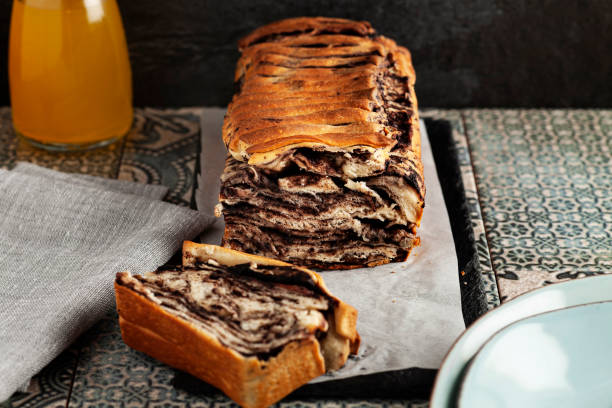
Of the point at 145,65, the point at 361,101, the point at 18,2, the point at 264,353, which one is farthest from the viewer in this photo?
the point at 145,65

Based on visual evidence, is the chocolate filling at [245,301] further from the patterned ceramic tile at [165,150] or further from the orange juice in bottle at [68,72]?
the orange juice in bottle at [68,72]

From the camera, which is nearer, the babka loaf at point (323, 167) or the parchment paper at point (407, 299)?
the parchment paper at point (407, 299)

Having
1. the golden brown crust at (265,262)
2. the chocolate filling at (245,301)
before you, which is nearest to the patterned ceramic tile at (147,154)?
the golden brown crust at (265,262)

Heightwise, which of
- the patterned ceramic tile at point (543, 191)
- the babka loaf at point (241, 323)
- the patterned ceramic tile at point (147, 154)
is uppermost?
the babka loaf at point (241, 323)

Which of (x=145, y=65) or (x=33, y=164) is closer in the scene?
(x=33, y=164)

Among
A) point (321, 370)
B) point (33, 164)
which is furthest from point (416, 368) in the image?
point (33, 164)

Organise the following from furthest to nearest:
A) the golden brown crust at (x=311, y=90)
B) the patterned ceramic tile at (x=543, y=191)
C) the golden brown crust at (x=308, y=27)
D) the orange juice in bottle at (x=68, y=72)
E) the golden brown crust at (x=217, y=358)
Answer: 1. the golden brown crust at (x=308, y=27)
2. the orange juice in bottle at (x=68, y=72)
3. the patterned ceramic tile at (x=543, y=191)
4. the golden brown crust at (x=311, y=90)
5. the golden brown crust at (x=217, y=358)

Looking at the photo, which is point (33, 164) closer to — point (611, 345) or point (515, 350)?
point (515, 350)
